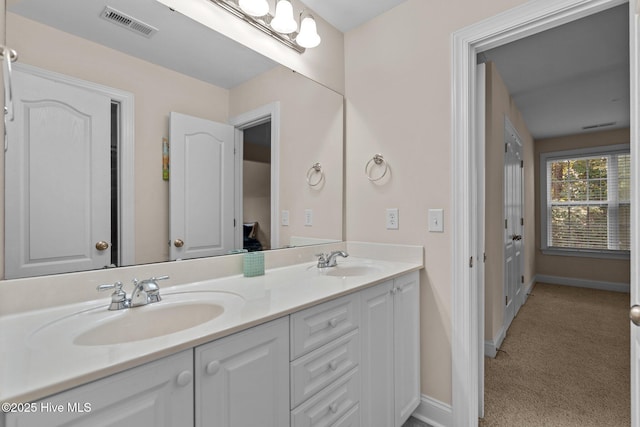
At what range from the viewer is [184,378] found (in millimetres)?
730

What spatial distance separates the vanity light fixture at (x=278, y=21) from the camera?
1.47 meters

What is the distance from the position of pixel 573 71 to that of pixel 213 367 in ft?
11.7

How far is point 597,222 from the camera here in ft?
15.5

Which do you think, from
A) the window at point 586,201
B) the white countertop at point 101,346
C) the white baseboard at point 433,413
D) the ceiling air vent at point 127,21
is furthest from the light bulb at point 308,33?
the window at point 586,201

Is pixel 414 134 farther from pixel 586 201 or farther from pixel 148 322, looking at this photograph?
pixel 586 201

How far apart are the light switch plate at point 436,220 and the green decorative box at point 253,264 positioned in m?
0.94

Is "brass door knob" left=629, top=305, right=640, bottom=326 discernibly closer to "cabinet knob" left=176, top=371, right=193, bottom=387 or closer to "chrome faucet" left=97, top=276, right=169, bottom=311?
"cabinet knob" left=176, top=371, right=193, bottom=387

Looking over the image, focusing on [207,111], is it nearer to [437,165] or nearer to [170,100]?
[170,100]

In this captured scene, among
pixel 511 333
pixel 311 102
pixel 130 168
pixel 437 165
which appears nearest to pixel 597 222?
pixel 511 333

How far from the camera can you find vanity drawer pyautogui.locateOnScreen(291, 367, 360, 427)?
1.02 metres

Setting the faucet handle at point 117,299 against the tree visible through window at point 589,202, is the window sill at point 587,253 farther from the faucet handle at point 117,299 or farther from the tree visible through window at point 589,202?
the faucet handle at point 117,299

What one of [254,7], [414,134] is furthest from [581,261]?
[254,7]

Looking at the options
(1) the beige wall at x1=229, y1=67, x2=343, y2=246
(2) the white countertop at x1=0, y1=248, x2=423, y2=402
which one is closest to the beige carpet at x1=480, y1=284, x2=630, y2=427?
(2) the white countertop at x1=0, y1=248, x2=423, y2=402

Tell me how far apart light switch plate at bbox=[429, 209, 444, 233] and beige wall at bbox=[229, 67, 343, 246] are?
0.62 meters
